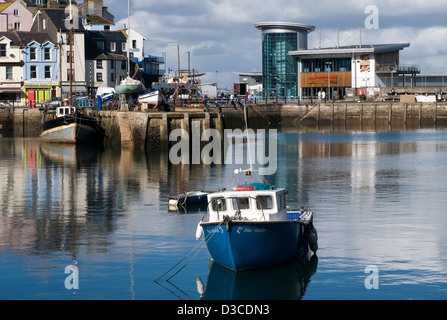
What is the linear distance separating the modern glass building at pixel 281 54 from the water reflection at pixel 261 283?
331 feet

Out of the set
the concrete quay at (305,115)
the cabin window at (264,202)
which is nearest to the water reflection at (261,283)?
the cabin window at (264,202)

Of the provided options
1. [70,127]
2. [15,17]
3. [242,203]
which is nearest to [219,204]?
[242,203]

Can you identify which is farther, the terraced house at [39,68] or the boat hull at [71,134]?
the terraced house at [39,68]

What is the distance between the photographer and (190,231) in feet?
105

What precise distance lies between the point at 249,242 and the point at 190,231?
8142 mm

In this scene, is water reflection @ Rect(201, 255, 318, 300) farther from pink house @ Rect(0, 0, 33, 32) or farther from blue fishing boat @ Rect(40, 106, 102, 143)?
pink house @ Rect(0, 0, 33, 32)

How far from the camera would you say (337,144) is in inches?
3031

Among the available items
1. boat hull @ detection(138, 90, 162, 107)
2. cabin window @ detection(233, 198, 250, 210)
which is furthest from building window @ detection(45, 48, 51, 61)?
cabin window @ detection(233, 198, 250, 210)

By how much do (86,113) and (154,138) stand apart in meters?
13.0

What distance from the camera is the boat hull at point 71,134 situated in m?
77.9

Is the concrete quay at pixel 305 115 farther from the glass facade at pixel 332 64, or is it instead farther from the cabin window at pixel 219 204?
the cabin window at pixel 219 204

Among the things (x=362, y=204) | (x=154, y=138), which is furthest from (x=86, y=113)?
(x=362, y=204)

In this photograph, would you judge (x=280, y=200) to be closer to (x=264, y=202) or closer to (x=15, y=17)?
(x=264, y=202)
